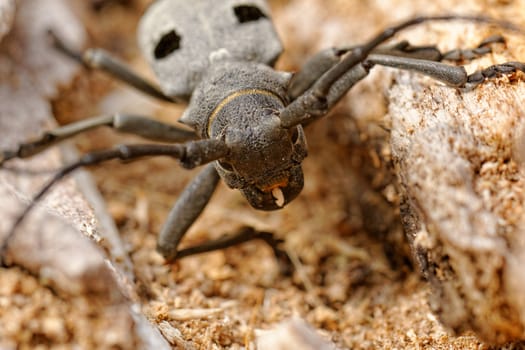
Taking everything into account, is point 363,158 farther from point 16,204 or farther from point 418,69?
point 16,204

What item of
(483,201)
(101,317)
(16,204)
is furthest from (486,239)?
(16,204)

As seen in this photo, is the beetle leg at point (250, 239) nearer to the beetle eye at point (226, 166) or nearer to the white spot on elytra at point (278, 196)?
the white spot on elytra at point (278, 196)

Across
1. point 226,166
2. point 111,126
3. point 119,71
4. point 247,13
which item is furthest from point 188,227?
point 247,13

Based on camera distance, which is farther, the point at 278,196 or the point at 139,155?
the point at 278,196

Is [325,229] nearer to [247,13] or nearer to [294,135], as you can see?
[294,135]

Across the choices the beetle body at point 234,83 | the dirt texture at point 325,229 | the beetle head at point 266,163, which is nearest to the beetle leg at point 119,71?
the beetle body at point 234,83

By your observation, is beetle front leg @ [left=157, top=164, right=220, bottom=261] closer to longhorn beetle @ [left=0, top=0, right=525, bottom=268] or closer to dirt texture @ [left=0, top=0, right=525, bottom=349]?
longhorn beetle @ [left=0, top=0, right=525, bottom=268]

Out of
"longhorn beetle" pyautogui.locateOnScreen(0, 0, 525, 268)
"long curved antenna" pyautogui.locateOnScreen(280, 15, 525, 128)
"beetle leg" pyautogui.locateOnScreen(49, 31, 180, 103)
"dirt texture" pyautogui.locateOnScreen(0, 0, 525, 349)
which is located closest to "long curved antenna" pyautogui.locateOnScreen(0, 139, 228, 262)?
"longhorn beetle" pyautogui.locateOnScreen(0, 0, 525, 268)

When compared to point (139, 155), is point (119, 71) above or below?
above
